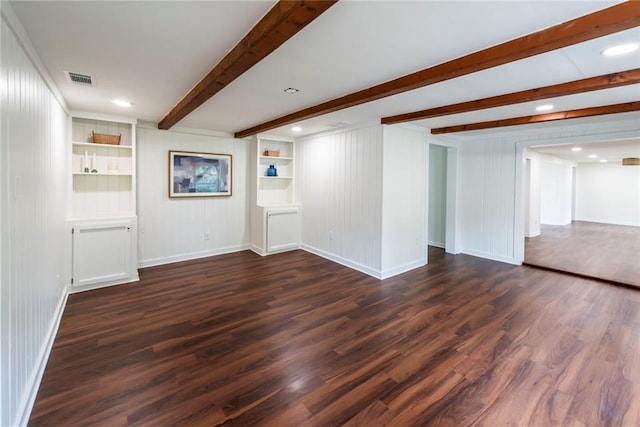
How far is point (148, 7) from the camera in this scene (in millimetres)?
1579

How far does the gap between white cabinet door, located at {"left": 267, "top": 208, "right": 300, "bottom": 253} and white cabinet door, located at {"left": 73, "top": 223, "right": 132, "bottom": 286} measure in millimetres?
2313

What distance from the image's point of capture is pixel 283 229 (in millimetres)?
5762

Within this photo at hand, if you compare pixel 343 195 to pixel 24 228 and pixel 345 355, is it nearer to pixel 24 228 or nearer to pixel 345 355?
pixel 345 355

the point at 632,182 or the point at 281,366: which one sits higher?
the point at 632,182

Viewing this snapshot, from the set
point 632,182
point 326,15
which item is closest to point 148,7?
point 326,15

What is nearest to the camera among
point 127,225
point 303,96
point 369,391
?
point 369,391

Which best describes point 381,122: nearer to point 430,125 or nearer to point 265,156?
point 430,125

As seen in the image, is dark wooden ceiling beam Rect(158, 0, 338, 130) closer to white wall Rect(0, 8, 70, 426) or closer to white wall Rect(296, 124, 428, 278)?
white wall Rect(0, 8, 70, 426)

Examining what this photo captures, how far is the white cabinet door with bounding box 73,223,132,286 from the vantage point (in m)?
3.70

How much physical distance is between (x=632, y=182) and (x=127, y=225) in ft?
46.6

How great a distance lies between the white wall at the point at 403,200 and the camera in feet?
14.2

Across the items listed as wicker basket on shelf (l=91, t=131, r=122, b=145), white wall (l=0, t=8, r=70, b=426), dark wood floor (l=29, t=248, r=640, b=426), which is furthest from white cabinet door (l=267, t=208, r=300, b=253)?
white wall (l=0, t=8, r=70, b=426)

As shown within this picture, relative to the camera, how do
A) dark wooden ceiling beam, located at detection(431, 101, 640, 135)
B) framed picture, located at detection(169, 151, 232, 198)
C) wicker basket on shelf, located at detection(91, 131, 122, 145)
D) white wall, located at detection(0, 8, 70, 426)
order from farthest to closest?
framed picture, located at detection(169, 151, 232, 198)
wicker basket on shelf, located at detection(91, 131, 122, 145)
dark wooden ceiling beam, located at detection(431, 101, 640, 135)
white wall, located at detection(0, 8, 70, 426)

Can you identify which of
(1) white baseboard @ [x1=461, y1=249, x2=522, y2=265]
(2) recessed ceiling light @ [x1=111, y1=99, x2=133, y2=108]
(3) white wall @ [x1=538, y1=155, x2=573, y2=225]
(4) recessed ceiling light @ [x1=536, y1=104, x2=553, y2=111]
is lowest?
(1) white baseboard @ [x1=461, y1=249, x2=522, y2=265]
